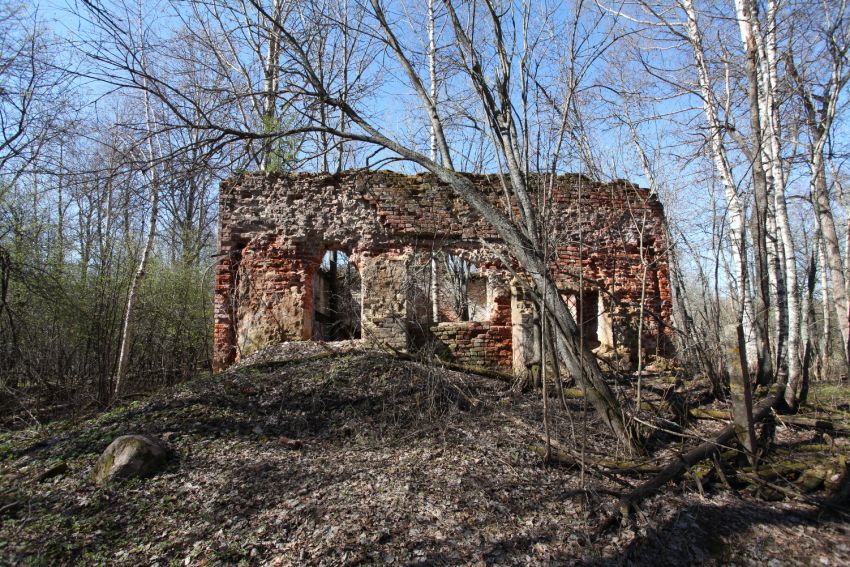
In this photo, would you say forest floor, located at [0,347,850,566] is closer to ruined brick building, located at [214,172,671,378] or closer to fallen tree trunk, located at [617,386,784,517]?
fallen tree trunk, located at [617,386,784,517]

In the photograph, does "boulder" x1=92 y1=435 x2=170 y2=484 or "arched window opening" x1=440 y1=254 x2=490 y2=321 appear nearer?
"boulder" x1=92 y1=435 x2=170 y2=484

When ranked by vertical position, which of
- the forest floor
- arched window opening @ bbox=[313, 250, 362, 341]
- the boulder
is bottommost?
the forest floor

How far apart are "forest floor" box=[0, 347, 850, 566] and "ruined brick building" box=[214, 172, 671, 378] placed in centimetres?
282

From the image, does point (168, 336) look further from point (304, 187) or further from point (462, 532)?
point (462, 532)

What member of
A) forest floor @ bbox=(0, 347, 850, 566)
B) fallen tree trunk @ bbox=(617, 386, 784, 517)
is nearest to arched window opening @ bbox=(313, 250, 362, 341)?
forest floor @ bbox=(0, 347, 850, 566)

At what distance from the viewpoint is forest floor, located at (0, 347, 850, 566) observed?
125 inches

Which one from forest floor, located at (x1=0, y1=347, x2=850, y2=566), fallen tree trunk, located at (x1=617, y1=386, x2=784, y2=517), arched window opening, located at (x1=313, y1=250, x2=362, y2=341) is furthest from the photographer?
Answer: arched window opening, located at (x1=313, y1=250, x2=362, y2=341)

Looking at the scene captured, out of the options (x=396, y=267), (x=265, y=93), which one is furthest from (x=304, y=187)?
(x=265, y=93)

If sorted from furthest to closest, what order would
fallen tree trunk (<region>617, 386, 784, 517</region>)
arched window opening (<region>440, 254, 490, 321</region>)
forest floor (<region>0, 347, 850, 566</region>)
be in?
arched window opening (<region>440, 254, 490, 321</region>), fallen tree trunk (<region>617, 386, 784, 517</region>), forest floor (<region>0, 347, 850, 566</region>)

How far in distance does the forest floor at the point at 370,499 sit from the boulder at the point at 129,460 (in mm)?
125

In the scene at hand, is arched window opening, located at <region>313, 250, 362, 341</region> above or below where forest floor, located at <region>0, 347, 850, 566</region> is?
above

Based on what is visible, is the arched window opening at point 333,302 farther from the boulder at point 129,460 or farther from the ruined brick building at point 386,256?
the boulder at point 129,460

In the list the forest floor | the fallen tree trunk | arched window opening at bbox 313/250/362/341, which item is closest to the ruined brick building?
arched window opening at bbox 313/250/362/341

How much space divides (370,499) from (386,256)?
5.29 m
